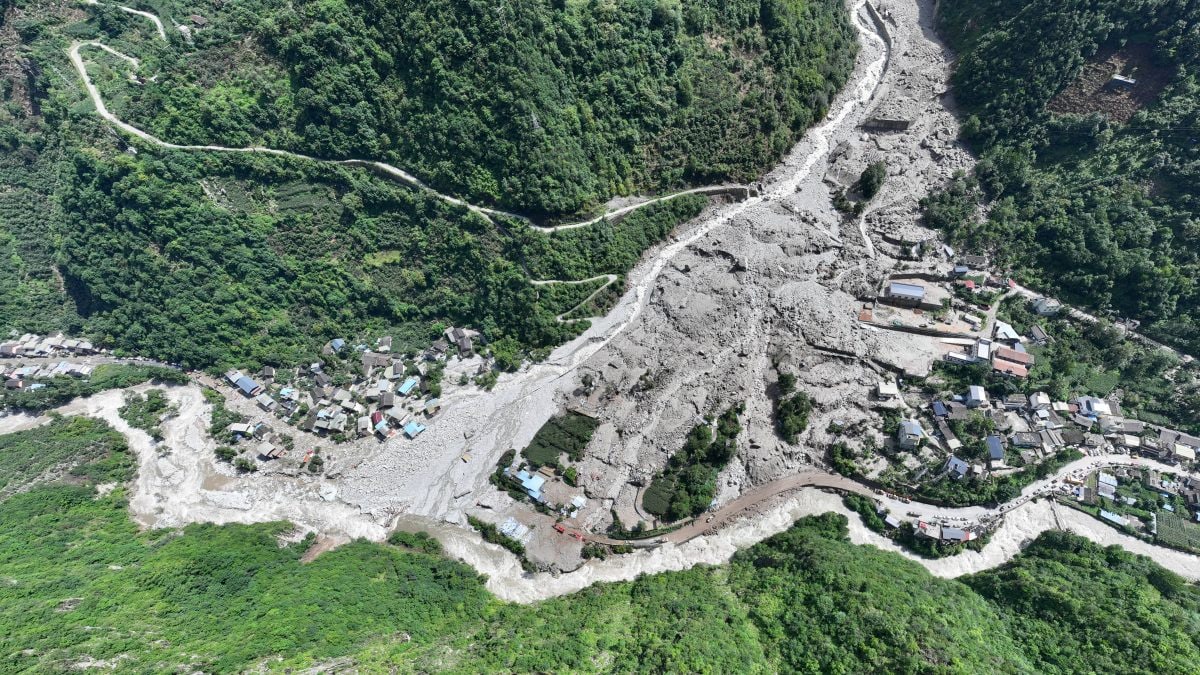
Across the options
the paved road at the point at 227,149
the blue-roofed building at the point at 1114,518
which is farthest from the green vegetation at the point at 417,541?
the blue-roofed building at the point at 1114,518

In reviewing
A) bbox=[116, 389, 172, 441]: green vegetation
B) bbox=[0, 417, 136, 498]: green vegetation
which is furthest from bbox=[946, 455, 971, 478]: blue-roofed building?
bbox=[0, 417, 136, 498]: green vegetation

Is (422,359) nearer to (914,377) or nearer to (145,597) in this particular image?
(145,597)

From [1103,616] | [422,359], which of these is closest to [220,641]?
[422,359]

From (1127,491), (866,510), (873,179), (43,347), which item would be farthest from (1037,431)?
(43,347)

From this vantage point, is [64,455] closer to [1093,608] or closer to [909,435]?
[909,435]

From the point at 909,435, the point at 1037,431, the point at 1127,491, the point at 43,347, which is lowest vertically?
the point at 1127,491

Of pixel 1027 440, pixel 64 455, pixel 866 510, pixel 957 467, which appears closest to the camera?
pixel 866 510

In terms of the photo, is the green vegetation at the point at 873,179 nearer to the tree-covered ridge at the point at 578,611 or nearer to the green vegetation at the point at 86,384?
the tree-covered ridge at the point at 578,611

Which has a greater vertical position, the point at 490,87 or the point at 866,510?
the point at 490,87
